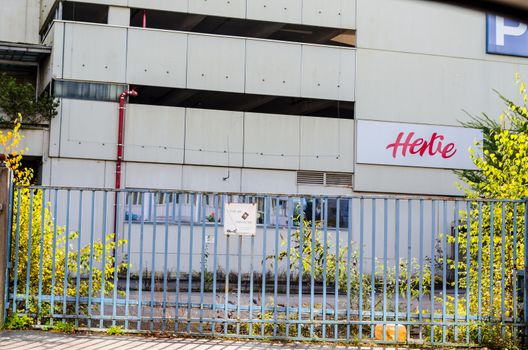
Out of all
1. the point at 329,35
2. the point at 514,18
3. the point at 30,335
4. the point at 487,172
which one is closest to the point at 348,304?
the point at 487,172

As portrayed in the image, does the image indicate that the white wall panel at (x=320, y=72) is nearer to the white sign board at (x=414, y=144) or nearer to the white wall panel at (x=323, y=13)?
the white wall panel at (x=323, y=13)

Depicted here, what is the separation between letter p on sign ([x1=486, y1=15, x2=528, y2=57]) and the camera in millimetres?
25438

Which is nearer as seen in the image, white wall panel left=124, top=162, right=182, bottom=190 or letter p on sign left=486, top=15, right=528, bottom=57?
white wall panel left=124, top=162, right=182, bottom=190

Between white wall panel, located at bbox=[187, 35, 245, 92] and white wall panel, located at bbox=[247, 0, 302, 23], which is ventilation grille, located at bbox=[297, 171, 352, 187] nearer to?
white wall panel, located at bbox=[187, 35, 245, 92]

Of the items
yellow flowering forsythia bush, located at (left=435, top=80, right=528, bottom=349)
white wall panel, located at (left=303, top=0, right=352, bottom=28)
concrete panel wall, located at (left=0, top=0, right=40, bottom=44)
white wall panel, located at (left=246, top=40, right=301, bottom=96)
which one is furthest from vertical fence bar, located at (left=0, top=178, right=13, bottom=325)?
concrete panel wall, located at (left=0, top=0, right=40, bottom=44)

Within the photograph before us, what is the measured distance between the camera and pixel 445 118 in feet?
82.3

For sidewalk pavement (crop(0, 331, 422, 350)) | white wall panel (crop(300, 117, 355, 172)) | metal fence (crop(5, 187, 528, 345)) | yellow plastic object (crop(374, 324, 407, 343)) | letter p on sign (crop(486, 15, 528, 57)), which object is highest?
letter p on sign (crop(486, 15, 528, 57))

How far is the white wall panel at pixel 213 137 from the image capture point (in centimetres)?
2316

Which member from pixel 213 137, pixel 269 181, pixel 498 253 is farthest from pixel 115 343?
pixel 269 181

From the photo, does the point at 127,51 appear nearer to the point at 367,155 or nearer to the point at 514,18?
Answer: the point at 367,155

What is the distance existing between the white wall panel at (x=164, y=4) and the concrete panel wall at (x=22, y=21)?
4.78 m

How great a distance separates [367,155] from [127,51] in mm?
8296

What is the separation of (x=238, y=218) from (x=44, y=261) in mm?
2590

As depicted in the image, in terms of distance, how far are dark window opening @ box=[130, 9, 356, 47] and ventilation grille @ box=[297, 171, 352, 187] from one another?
4.49 metres
